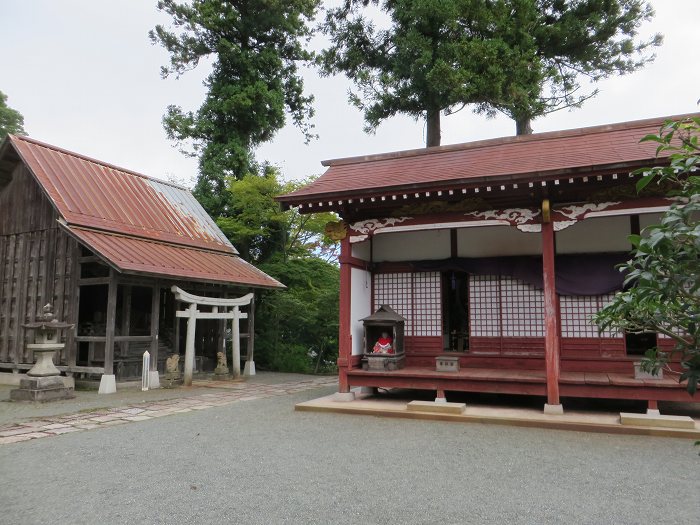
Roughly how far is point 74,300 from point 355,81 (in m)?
11.2

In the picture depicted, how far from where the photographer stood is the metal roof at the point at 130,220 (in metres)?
11.0

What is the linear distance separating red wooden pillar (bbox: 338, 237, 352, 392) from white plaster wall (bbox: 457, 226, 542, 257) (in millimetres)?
2288

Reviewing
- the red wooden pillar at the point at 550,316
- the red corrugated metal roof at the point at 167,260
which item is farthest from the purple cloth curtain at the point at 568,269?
the red corrugated metal roof at the point at 167,260

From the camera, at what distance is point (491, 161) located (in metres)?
8.45

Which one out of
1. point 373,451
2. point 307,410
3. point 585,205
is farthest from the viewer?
point 307,410

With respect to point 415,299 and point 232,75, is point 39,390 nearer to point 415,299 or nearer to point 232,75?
point 415,299

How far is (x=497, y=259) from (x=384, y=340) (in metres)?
2.57

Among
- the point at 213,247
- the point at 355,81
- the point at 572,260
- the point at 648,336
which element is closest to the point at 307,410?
the point at 572,260

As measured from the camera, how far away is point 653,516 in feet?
12.2

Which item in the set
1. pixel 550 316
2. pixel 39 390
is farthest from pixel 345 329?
pixel 39 390

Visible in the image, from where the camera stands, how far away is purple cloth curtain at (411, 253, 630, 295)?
830cm

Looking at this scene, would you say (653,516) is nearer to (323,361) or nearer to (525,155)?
(525,155)

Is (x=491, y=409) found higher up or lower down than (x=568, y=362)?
lower down

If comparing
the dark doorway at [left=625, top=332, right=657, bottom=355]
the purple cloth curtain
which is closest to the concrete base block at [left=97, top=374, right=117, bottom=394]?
the purple cloth curtain
